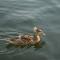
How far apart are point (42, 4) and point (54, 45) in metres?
3.58

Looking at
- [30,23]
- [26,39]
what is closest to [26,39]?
[26,39]

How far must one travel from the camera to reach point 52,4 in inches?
463

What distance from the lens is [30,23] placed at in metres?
9.88

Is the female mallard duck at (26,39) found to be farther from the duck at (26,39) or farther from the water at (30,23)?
the water at (30,23)

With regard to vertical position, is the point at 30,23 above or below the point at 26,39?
above

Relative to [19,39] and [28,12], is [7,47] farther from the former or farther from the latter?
[28,12]

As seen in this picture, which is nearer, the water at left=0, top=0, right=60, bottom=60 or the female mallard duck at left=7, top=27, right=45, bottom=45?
the water at left=0, top=0, right=60, bottom=60

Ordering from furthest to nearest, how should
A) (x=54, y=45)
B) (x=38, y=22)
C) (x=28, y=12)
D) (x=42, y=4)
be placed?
(x=42, y=4)
(x=28, y=12)
(x=38, y=22)
(x=54, y=45)

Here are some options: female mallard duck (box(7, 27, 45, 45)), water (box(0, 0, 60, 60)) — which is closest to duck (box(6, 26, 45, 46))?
female mallard duck (box(7, 27, 45, 45))

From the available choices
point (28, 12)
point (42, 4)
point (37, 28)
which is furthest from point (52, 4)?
point (37, 28)

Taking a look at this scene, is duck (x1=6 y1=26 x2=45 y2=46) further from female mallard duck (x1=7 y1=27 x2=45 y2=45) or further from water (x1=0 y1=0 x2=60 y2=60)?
water (x1=0 y1=0 x2=60 y2=60)

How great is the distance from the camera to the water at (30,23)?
7.92 metres

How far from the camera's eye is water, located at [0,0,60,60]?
7.92 m

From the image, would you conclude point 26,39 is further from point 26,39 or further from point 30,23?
point 30,23
